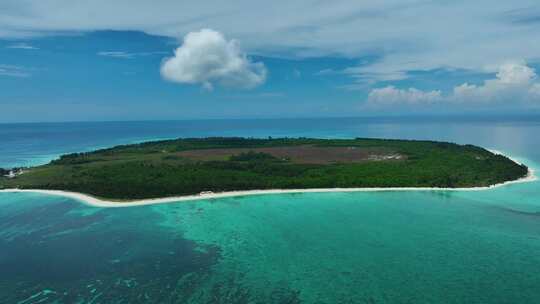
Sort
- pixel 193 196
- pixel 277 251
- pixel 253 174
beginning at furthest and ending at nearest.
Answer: pixel 253 174 → pixel 193 196 → pixel 277 251

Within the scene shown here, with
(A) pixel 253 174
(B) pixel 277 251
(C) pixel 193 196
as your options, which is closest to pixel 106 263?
(B) pixel 277 251

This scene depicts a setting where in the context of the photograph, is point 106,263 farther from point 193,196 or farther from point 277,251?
point 193,196

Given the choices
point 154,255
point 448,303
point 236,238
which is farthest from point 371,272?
point 154,255

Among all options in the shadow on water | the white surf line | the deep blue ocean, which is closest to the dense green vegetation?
the white surf line

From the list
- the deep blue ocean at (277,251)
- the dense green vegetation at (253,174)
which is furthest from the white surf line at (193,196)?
the deep blue ocean at (277,251)

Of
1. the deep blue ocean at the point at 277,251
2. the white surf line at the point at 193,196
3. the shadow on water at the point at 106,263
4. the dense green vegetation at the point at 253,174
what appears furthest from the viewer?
the dense green vegetation at the point at 253,174

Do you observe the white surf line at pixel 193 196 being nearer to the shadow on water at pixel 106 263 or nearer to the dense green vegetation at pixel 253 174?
the dense green vegetation at pixel 253 174
